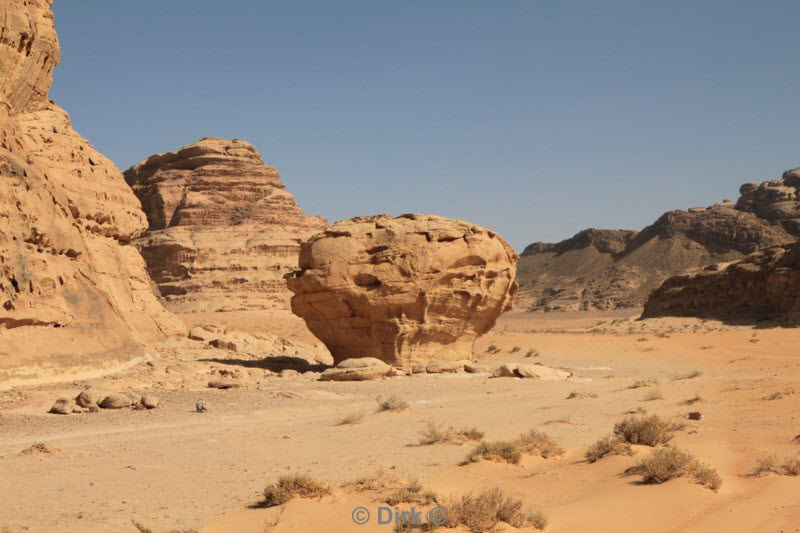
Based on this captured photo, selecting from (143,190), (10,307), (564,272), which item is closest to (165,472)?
(10,307)

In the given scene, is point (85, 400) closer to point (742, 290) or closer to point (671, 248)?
point (742, 290)

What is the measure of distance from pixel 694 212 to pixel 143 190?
76.2 metres

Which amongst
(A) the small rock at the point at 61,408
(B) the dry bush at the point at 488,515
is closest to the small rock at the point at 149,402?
(A) the small rock at the point at 61,408

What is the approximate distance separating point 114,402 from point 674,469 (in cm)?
866

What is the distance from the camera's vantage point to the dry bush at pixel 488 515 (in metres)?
5.21

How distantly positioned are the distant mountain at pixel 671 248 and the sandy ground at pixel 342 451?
73.2 meters

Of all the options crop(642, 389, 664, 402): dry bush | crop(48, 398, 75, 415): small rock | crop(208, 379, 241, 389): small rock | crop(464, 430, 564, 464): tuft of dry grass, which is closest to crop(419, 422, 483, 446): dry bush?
crop(464, 430, 564, 464): tuft of dry grass

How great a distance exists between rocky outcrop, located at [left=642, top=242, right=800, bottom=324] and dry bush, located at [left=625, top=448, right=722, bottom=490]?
33.4 metres

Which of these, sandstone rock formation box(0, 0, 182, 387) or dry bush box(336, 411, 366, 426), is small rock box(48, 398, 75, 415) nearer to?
sandstone rock formation box(0, 0, 182, 387)

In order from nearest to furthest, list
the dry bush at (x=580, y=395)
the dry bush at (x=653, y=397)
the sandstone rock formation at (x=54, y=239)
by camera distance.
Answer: the sandstone rock formation at (x=54, y=239) < the dry bush at (x=653, y=397) < the dry bush at (x=580, y=395)

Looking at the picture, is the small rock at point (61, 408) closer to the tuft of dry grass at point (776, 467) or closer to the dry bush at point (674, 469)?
the dry bush at point (674, 469)

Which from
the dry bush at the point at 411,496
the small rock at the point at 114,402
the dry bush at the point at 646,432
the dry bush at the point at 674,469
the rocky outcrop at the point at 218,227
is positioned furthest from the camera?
the rocky outcrop at the point at 218,227

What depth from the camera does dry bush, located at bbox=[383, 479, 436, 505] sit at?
5.90 m

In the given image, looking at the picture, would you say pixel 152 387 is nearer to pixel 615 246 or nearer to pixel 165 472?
pixel 165 472
